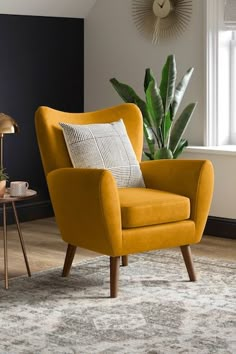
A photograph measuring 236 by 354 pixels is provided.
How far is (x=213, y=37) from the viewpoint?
5484 millimetres

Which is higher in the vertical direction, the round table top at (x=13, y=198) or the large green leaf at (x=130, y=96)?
the large green leaf at (x=130, y=96)

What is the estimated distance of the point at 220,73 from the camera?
5.51 metres

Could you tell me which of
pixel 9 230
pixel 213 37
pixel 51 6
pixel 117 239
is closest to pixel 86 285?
pixel 117 239

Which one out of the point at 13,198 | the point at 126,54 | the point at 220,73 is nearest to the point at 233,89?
the point at 220,73

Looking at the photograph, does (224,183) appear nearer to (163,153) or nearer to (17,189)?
(163,153)

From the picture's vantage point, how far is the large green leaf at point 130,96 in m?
5.23

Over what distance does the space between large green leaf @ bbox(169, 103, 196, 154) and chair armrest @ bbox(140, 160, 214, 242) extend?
2.97ft

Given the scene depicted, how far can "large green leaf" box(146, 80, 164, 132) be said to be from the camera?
503 centimetres

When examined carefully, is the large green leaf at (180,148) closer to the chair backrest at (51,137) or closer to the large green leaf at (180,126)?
the large green leaf at (180,126)

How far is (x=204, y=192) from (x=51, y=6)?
97.6 inches

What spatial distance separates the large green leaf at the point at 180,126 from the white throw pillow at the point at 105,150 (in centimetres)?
88

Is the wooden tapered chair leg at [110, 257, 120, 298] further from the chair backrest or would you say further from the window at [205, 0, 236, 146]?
the window at [205, 0, 236, 146]

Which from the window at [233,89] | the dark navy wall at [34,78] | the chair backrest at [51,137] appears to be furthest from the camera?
the dark navy wall at [34,78]

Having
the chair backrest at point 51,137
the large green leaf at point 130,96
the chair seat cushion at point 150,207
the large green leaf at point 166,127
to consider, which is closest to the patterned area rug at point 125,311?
the chair seat cushion at point 150,207
